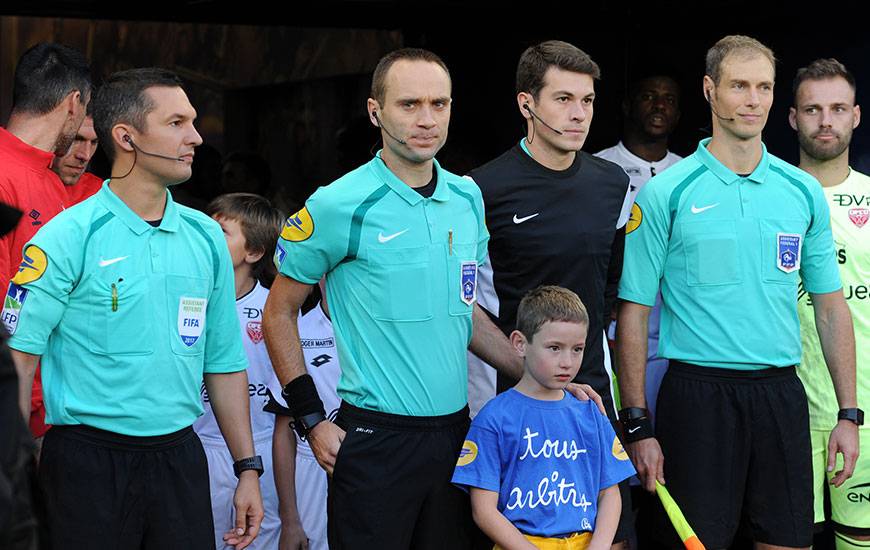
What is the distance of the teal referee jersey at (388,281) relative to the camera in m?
3.59

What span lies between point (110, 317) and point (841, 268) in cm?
270

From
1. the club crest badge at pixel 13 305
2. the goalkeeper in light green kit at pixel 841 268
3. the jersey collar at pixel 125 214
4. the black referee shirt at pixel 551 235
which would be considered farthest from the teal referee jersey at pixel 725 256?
the club crest badge at pixel 13 305

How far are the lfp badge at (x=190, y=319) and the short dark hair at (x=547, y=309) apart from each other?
936 millimetres

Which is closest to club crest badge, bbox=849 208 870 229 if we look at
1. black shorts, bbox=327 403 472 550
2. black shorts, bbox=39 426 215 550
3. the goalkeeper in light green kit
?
the goalkeeper in light green kit

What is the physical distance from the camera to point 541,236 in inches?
155

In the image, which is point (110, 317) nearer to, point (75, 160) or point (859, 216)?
point (75, 160)

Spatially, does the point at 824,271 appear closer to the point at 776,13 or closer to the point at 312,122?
the point at 776,13

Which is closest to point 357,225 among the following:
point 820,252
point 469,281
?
point 469,281

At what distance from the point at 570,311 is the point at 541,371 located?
7.6 inches

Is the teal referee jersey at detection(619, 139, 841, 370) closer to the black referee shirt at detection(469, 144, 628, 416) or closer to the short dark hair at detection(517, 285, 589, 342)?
the black referee shirt at detection(469, 144, 628, 416)

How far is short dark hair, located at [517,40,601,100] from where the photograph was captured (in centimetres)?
406

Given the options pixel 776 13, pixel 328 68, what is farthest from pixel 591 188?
pixel 328 68

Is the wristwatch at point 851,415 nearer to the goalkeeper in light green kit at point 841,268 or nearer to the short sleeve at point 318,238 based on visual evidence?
the goalkeeper in light green kit at point 841,268

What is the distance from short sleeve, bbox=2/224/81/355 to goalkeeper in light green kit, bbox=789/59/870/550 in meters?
2.64
